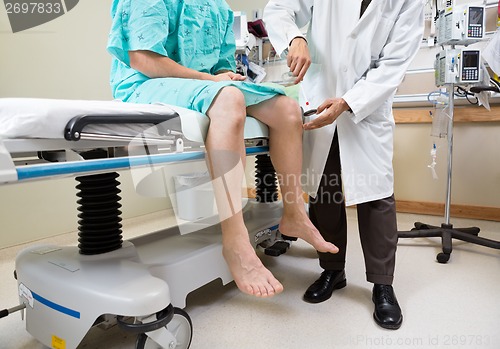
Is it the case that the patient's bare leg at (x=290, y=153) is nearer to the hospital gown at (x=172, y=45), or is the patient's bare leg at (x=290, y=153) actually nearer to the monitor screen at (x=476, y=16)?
the hospital gown at (x=172, y=45)

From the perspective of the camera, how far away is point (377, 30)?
4.72 feet

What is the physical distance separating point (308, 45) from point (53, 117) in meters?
1.10

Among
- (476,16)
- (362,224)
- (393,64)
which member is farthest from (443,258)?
(476,16)

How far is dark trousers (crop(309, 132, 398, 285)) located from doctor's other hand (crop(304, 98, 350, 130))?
0.59 ft

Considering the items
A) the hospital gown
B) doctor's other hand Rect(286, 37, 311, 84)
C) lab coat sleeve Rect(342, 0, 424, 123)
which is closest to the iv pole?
lab coat sleeve Rect(342, 0, 424, 123)

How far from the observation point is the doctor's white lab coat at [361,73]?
1410 mm

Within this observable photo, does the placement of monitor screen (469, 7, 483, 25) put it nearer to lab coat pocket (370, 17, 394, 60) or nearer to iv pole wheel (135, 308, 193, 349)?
lab coat pocket (370, 17, 394, 60)

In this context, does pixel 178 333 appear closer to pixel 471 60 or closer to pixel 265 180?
pixel 265 180

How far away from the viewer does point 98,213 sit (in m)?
1.31

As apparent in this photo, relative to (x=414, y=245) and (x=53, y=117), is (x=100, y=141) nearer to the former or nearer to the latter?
(x=53, y=117)

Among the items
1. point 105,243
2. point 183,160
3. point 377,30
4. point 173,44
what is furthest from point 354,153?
point 105,243

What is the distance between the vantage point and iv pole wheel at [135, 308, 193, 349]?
1067 millimetres

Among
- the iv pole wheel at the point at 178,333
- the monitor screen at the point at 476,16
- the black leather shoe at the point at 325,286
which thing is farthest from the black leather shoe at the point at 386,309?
the monitor screen at the point at 476,16

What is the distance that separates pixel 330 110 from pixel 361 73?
10.1 inches
